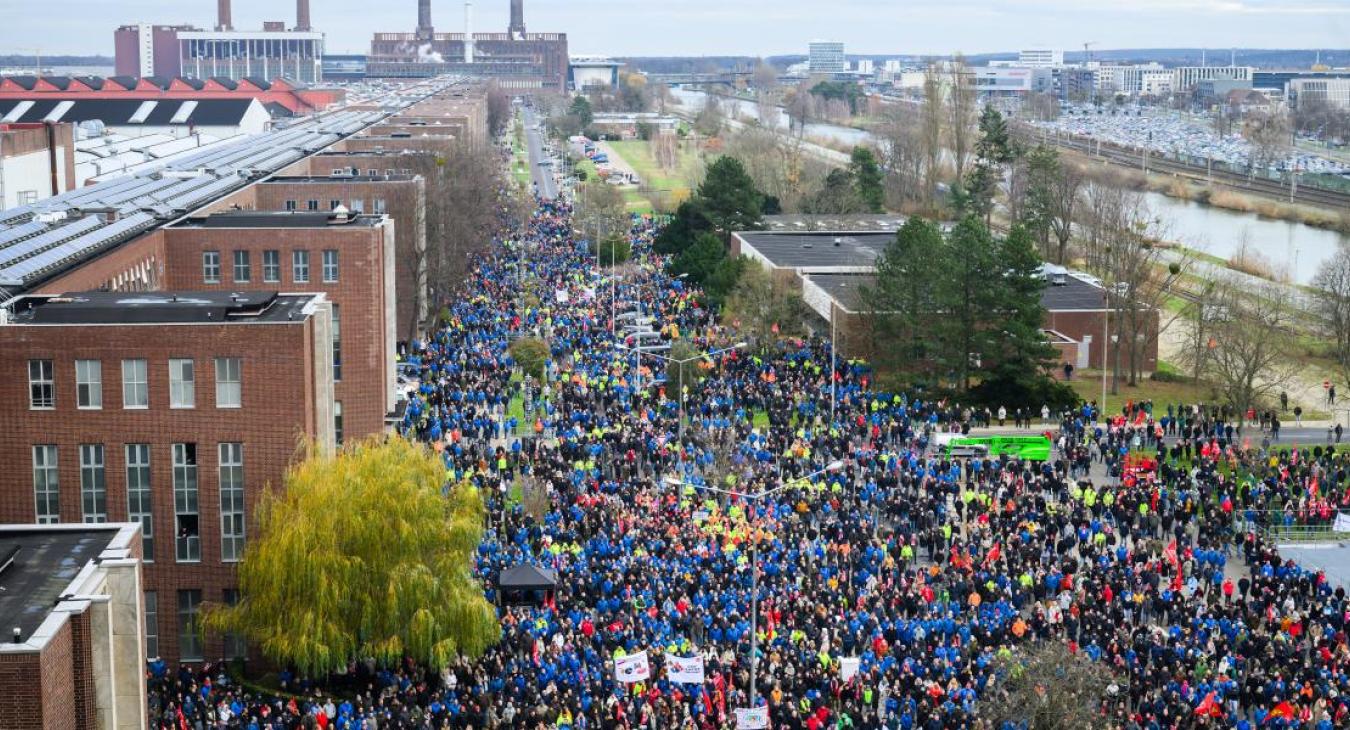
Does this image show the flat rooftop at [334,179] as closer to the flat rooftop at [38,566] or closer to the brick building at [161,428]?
the brick building at [161,428]

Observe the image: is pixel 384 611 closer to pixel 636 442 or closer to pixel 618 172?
pixel 636 442

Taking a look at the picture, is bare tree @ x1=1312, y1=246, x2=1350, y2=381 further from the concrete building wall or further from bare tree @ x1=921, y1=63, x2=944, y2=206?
bare tree @ x1=921, y1=63, x2=944, y2=206

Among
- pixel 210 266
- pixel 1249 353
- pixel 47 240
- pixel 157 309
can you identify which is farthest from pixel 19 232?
pixel 1249 353

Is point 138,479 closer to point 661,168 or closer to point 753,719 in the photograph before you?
point 753,719

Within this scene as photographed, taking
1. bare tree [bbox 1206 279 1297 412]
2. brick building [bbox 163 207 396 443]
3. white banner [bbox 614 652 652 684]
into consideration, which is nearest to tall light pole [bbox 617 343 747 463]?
brick building [bbox 163 207 396 443]

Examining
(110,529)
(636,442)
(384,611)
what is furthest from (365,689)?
(636,442)
